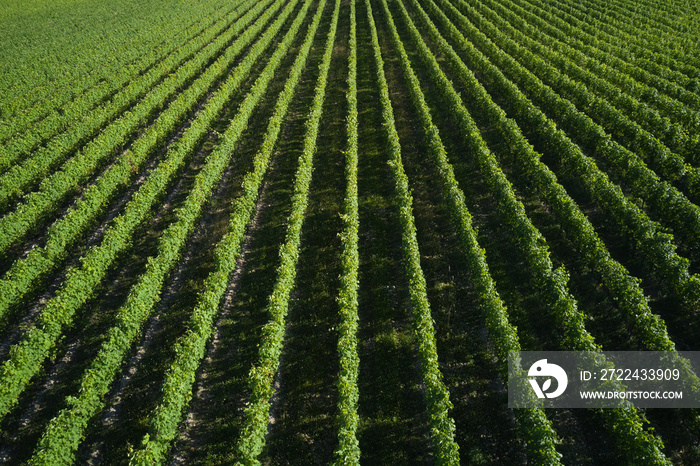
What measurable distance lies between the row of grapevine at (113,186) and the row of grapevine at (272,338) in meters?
8.90

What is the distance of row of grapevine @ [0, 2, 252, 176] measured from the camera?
25.4 metres

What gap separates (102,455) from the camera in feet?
40.6

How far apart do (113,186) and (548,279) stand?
968 inches

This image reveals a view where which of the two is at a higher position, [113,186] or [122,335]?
[113,186]

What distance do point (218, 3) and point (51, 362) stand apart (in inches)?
2812

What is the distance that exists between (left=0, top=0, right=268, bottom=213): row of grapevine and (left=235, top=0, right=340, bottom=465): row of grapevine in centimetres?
1448

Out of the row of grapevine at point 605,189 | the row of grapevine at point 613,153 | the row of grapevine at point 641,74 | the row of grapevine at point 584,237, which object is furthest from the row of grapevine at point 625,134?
the row of grapevine at point 641,74

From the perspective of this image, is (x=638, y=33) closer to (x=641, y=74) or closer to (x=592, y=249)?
(x=641, y=74)

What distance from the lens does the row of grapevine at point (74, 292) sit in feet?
43.6

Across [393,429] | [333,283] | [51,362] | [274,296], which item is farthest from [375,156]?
[51,362]

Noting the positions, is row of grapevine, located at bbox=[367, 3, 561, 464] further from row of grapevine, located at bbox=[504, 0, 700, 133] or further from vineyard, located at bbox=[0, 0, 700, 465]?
row of grapevine, located at bbox=[504, 0, 700, 133]

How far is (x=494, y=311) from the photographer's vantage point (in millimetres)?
14211

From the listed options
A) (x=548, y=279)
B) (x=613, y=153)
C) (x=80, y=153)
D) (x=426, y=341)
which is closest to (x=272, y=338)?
(x=426, y=341)

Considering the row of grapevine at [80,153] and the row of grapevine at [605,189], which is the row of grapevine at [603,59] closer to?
the row of grapevine at [605,189]
